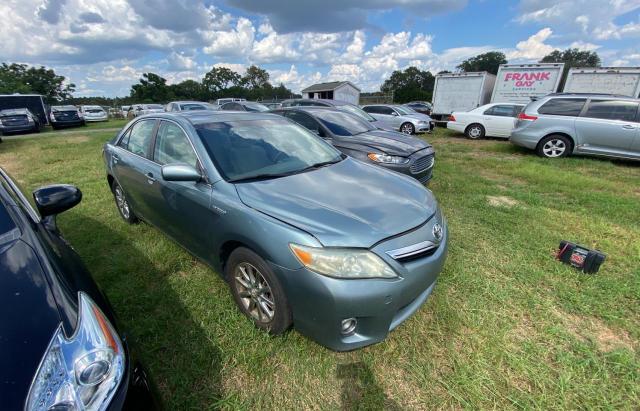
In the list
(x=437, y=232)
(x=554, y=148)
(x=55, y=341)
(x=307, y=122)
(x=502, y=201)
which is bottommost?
(x=502, y=201)

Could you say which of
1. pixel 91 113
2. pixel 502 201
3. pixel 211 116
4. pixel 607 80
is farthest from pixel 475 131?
pixel 91 113

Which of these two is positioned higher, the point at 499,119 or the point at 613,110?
the point at 613,110

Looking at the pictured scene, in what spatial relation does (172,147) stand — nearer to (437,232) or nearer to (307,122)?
(437,232)

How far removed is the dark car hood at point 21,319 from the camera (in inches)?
36.8

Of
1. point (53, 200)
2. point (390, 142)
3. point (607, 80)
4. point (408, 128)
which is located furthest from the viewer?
point (408, 128)

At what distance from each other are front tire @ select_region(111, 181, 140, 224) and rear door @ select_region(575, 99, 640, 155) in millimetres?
9629

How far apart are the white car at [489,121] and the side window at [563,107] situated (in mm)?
2905

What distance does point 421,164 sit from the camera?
476 cm

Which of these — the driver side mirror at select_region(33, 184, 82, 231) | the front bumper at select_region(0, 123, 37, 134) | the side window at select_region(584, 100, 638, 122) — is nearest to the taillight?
the side window at select_region(584, 100, 638, 122)

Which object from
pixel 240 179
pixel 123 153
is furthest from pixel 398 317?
pixel 123 153

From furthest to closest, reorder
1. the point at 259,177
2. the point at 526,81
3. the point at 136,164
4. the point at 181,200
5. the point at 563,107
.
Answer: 1. the point at 526,81
2. the point at 563,107
3. the point at 136,164
4. the point at 181,200
5. the point at 259,177

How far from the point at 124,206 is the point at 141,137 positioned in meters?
1.18

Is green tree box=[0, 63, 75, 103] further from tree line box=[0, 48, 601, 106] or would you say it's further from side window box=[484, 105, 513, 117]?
side window box=[484, 105, 513, 117]

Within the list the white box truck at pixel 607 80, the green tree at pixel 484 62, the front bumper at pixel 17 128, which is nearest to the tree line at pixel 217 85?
the green tree at pixel 484 62
